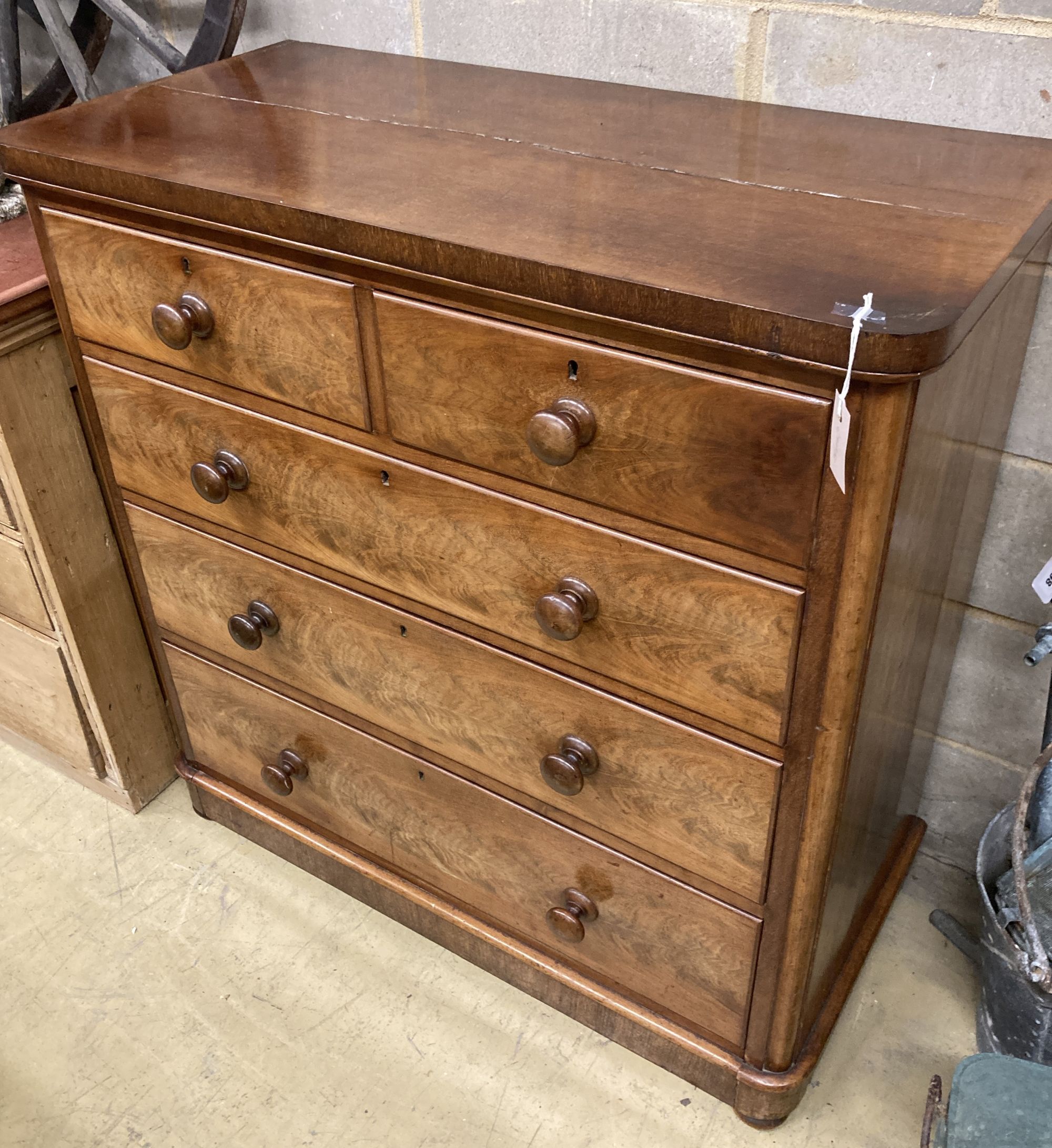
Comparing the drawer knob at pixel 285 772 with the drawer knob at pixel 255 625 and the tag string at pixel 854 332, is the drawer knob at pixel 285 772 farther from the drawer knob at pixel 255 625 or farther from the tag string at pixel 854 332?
the tag string at pixel 854 332

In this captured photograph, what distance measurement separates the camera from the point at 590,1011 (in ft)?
5.10

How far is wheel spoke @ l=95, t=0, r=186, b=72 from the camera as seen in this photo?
1547 mm

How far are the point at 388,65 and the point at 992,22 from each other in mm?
742

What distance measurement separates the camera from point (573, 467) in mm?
1067

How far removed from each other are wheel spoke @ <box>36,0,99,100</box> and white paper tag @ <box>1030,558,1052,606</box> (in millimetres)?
1384

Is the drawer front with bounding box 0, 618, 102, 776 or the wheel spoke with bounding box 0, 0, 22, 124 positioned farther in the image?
the drawer front with bounding box 0, 618, 102, 776

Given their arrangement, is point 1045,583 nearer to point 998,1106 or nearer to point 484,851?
point 998,1106

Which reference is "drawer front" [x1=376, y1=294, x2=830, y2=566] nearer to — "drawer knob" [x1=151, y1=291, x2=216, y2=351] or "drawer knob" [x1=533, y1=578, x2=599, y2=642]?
"drawer knob" [x1=533, y1=578, x2=599, y2=642]

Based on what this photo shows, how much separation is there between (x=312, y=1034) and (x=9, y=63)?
1.44m

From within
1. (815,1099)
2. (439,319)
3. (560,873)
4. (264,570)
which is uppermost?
(439,319)

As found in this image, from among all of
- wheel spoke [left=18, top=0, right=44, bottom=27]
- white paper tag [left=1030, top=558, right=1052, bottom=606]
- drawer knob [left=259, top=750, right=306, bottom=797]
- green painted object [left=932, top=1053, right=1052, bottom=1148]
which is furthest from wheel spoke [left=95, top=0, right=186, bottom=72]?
green painted object [left=932, top=1053, right=1052, bottom=1148]

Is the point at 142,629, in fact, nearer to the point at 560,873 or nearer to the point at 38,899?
the point at 38,899

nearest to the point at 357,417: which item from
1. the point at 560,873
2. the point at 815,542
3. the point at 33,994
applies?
the point at 815,542

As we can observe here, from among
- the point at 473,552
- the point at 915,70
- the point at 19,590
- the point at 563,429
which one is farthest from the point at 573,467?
the point at 19,590
